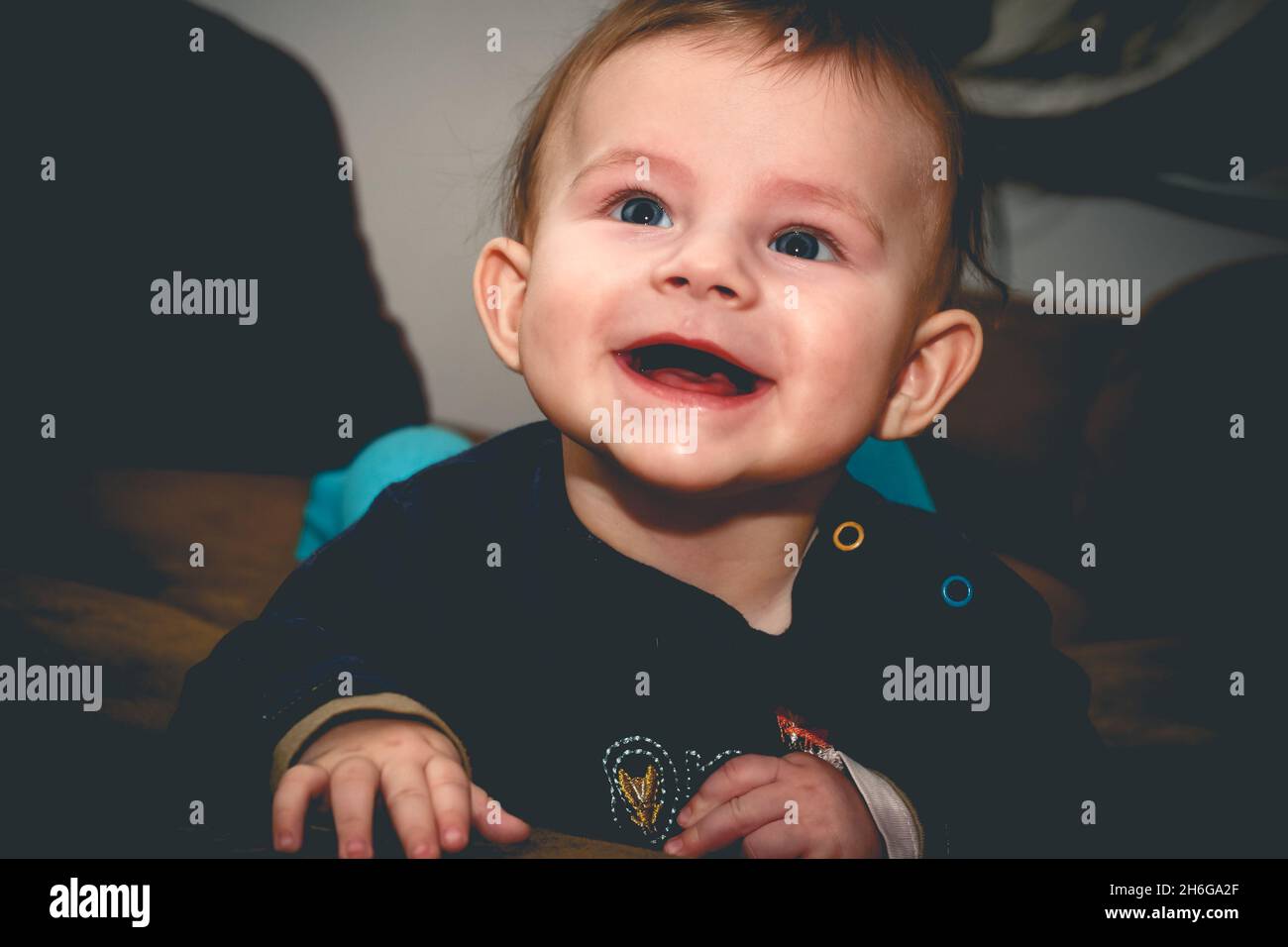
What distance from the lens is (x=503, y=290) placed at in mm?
1073

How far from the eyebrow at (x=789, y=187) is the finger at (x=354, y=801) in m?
0.48

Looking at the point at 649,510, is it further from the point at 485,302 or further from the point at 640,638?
the point at 485,302

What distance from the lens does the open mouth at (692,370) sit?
2.92 feet

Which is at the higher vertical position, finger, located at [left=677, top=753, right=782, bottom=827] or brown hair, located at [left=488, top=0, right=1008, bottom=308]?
brown hair, located at [left=488, top=0, right=1008, bottom=308]

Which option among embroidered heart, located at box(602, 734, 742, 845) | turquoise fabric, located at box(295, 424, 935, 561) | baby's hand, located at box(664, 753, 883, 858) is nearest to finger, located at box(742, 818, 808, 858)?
baby's hand, located at box(664, 753, 883, 858)

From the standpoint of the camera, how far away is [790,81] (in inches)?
35.5

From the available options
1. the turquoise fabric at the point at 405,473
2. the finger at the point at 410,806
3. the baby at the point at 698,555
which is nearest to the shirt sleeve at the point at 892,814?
the baby at the point at 698,555

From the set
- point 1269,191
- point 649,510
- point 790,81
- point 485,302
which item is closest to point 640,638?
point 649,510

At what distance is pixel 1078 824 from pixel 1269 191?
1.27 m

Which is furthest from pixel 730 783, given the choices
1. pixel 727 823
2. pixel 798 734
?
pixel 798 734

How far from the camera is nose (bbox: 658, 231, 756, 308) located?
82cm

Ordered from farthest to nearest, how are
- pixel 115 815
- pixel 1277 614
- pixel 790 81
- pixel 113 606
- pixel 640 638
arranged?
pixel 1277 614
pixel 113 606
pixel 640 638
pixel 790 81
pixel 115 815

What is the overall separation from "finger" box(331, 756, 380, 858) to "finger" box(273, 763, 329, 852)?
0.01 meters

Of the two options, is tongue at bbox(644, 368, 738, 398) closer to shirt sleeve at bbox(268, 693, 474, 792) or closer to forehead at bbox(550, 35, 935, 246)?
forehead at bbox(550, 35, 935, 246)
